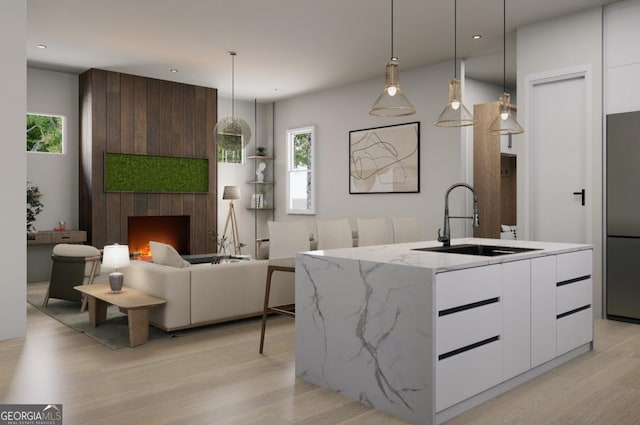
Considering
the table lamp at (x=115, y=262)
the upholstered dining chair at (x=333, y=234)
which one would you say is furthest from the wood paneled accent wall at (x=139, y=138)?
the upholstered dining chair at (x=333, y=234)

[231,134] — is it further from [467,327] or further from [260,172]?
[467,327]

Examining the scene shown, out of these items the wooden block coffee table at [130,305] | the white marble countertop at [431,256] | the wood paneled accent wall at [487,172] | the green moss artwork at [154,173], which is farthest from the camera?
the green moss artwork at [154,173]

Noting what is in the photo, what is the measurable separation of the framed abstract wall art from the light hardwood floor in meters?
Answer: 3.81

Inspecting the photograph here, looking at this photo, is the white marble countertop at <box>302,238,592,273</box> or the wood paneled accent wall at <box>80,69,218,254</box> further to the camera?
the wood paneled accent wall at <box>80,69,218,254</box>

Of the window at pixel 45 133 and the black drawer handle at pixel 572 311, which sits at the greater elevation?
the window at pixel 45 133

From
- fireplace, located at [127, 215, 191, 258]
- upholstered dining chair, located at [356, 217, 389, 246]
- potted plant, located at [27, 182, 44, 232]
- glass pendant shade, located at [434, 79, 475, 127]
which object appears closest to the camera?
glass pendant shade, located at [434, 79, 475, 127]

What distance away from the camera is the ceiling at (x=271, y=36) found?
5051mm

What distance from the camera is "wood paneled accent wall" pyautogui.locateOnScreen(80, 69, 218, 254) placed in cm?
741

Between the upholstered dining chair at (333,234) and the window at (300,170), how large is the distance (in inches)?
157

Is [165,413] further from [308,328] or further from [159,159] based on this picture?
[159,159]

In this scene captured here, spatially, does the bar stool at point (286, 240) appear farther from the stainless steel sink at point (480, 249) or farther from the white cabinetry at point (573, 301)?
the white cabinetry at point (573, 301)

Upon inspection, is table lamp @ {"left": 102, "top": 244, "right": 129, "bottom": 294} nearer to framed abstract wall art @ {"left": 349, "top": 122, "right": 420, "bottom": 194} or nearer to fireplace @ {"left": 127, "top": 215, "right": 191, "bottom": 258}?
fireplace @ {"left": 127, "top": 215, "right": 191, "bottom": 258}

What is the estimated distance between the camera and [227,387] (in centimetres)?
309

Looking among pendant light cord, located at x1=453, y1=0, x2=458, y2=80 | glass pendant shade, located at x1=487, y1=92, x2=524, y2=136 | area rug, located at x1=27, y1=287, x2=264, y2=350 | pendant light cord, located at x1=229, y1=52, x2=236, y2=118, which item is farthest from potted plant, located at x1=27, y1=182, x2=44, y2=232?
glass pendant shade, located at x1=487, y1=92, x2=524, y2=136
